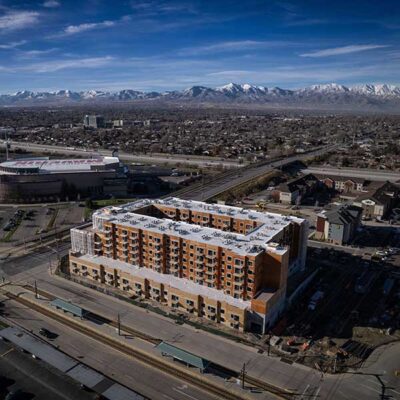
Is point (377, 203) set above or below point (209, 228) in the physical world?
below

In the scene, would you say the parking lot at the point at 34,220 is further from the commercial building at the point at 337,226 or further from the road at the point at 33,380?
the commercial building at the point at 337,226

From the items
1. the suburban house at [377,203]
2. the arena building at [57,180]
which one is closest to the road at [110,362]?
the arena building at [57,180]

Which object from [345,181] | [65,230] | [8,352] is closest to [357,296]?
[8,352]

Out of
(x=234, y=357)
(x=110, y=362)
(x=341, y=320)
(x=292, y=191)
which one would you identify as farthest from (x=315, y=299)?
(x=292, y=191)

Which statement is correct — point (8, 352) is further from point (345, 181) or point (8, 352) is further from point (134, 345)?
point (345, 181)

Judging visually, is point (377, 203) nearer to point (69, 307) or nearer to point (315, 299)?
point (315, 299)

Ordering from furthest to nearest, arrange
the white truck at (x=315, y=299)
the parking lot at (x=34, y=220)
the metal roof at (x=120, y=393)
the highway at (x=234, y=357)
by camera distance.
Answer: the parking lot at (x=34, y=220), the white truck at (x=315, y=299), the highway at (x=234, y=357), the metal roof at (x=120, y=393)

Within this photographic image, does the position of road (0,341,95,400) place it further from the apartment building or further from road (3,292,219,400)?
the apartment building
